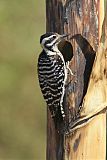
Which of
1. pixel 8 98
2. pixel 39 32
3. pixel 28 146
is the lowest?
pixel 28 146

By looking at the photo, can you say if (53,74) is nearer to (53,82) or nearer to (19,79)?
(53,82)

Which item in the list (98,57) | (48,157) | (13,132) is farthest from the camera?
(13,132)

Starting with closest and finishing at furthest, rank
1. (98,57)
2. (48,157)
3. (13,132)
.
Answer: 1. (98,57)
2. (48,157)
3. (13,132)

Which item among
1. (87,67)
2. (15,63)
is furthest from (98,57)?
(15,63)

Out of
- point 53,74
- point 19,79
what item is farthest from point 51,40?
point 19,79

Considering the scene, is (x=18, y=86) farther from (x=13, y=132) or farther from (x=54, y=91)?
(x=54, y=91)

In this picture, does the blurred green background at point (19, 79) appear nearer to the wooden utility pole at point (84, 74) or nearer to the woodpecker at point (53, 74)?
the woodpecker at point (53, 74)

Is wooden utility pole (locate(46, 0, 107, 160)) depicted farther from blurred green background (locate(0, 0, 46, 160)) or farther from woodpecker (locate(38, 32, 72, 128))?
blurred green background (locate(0, 0, 46, 160))

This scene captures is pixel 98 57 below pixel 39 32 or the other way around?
the other way around
